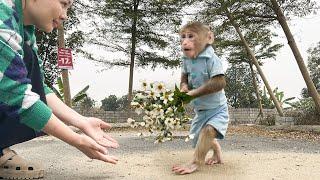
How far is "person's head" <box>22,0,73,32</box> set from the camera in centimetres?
155

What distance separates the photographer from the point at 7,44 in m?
1.39

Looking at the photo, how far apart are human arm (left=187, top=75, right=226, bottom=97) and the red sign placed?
6958 mm

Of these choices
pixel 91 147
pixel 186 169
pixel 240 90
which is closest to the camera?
pixel 91 147

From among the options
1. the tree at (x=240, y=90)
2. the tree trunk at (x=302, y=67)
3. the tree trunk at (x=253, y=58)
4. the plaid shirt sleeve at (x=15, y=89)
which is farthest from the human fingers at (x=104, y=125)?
the tree at (x=240, y=90)

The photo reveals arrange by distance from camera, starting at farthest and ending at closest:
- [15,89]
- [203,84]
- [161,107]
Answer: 1. [203,84]
2. [161,107]
3. [15,89]

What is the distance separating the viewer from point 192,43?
3963mm

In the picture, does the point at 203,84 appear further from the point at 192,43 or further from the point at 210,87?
the point at 192,43

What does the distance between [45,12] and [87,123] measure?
1.54 ft

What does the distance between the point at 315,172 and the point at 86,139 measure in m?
Answer: 2.75

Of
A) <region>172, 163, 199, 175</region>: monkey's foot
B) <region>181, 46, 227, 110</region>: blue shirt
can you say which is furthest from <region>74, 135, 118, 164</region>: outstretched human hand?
<region>181, 46, 227, 110</region>: blue shirt

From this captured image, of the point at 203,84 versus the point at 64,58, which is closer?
the point at 203,84

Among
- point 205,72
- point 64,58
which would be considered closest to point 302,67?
point 64,58

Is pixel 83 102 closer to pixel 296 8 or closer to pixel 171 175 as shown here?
pixel 296 8

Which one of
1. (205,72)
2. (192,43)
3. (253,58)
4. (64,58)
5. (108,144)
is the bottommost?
(108,144)
